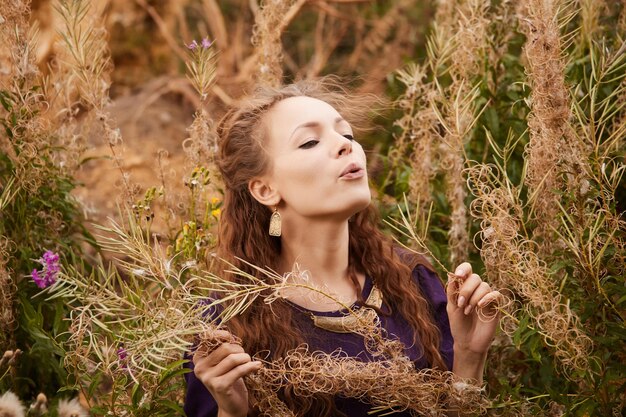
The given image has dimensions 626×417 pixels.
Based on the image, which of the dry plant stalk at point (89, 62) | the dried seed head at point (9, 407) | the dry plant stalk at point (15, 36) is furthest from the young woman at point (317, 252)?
the dry plant stalk at point (15, 36)

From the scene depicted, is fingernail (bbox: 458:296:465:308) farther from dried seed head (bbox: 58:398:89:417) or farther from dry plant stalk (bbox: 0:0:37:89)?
dry plant stalk (bbox: 0:0:37:89)

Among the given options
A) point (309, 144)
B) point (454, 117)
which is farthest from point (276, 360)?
point (454, 117)

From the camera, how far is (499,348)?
2.62 m

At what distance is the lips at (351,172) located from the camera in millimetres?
2254

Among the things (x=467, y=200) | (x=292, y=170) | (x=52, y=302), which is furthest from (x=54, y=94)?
(x=467, y=200)

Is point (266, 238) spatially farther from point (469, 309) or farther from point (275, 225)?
point (469, 309)

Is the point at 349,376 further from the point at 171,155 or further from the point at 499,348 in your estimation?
the point at 171,155

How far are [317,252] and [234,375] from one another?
21.0 inches

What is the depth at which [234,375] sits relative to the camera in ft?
6.50

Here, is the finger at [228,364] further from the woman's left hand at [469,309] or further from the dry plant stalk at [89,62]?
the dry plant stalk at [89,62]

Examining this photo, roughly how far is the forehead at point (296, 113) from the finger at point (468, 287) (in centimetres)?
59

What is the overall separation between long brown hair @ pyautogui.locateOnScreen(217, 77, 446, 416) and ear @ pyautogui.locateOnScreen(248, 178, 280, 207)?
0.9 inches

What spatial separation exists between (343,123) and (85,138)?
1.01m

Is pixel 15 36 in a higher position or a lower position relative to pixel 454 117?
higher
